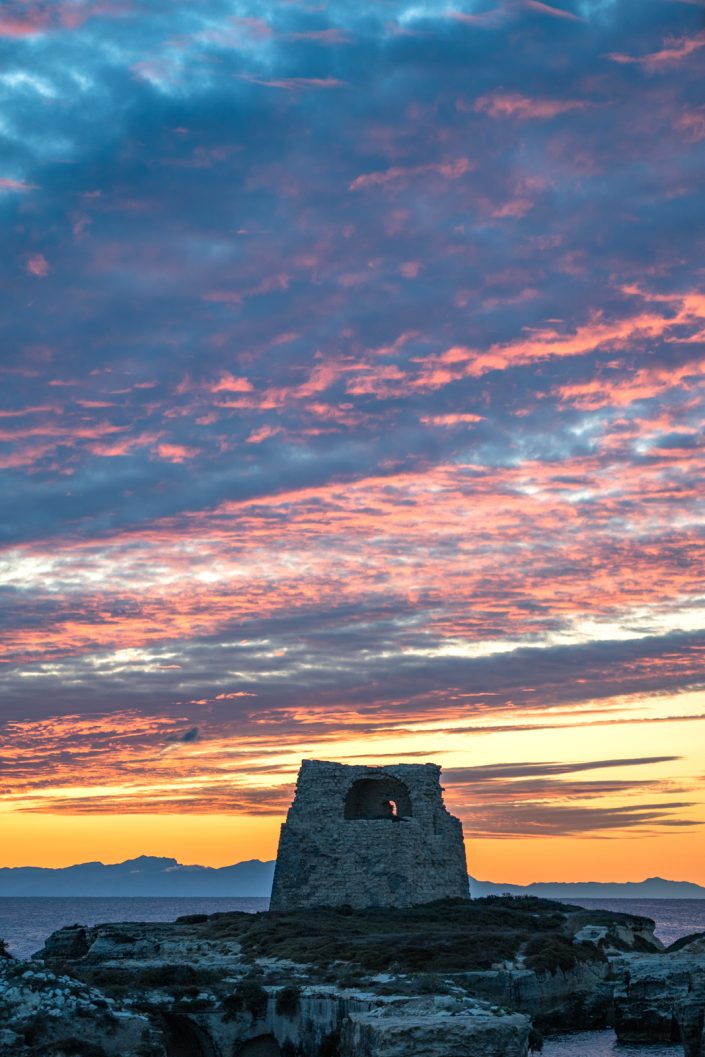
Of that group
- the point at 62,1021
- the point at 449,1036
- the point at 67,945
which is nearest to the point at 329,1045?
the point at 62,1021

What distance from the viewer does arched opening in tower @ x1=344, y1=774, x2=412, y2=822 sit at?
49.8m

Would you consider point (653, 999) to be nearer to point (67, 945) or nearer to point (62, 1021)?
point (67, 945)

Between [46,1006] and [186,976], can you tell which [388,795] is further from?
[46,1006]

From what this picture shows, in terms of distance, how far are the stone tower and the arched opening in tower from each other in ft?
5.76

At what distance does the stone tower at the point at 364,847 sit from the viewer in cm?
4462

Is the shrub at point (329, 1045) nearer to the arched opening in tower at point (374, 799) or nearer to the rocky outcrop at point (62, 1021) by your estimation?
the rocky outcrop at point (62, 1021)

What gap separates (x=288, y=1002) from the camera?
27969 millimetres

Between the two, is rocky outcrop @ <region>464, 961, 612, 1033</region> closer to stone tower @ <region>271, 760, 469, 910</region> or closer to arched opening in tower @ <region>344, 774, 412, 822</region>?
stone tower @ <region>271, 760, 469, 910</region>

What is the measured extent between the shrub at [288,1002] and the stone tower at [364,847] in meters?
16.6

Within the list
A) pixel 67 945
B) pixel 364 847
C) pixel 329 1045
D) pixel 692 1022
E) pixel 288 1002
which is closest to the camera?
pixel 329 1045

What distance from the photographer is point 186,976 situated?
94.8 ft

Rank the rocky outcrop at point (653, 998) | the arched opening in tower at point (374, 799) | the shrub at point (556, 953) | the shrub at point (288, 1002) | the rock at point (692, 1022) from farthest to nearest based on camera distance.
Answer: the arched opening in tower at point (374, 799)
the rocky outcrop at point (653, 998)
the shrub at point (556, 953)
the rock at point (692, 1022)
the shrub at point (288, 1002)

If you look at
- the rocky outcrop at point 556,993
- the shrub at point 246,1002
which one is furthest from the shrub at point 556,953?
the shrub at point 246,1002

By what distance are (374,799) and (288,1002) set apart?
2285 cm
